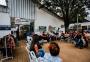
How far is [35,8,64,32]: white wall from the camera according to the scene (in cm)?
2505

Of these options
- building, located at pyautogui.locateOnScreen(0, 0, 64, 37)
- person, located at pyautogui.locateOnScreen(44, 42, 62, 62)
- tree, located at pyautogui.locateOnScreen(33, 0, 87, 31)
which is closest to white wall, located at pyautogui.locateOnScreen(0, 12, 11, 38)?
building, located at pyautogui.locateOnScreen(0, 0, 64, 37)

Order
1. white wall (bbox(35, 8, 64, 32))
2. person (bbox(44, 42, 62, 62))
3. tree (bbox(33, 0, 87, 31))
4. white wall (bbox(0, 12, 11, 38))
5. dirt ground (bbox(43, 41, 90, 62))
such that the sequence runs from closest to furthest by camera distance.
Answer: person (bbox(44, 42, 62, 62)), dirt ground (bbox(43, 41, 90, 62)), white wall (bbox(0, 12, 11, 38)), white wall (bbox(35, 8, 64, 32)), tree (bbox(33, 0, 87, 31))

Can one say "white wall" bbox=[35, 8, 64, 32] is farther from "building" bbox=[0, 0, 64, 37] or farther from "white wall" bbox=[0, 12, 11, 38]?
"white wall" bbox=[0, 12, 11, 38]

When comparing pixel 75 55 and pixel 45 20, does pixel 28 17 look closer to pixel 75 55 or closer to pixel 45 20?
pixel 45 20

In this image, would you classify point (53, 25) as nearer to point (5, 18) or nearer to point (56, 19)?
point (56, 19)

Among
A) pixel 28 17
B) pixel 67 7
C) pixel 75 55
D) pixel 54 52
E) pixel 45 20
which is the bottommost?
pixel 75 55

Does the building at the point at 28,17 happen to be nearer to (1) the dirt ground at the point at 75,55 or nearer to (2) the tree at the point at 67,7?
(2) the tree at the point at 67,7

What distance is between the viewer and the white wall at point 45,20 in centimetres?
2505

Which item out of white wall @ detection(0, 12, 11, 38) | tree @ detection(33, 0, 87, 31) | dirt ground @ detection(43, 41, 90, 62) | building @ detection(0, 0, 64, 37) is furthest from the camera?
tree @ detection(33, 0, 87, 31)

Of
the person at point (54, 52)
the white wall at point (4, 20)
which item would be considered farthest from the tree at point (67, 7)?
the person at point (54, 52)

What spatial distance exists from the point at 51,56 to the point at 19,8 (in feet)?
→ 58.6

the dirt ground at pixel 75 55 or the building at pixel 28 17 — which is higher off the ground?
the building at pixel 28 17

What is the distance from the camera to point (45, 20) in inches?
1016

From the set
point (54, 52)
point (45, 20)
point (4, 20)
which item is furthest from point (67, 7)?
point (54, 52)
